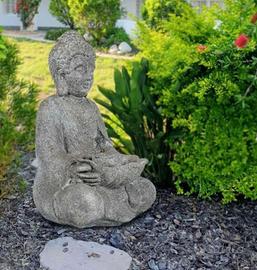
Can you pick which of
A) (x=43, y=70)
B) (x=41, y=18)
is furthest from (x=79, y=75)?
(x=41, y=18)

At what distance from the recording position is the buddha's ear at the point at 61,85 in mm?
4085

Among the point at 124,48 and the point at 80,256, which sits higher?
the point at 80,256

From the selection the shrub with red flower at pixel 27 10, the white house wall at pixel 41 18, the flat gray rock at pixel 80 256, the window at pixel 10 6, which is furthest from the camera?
the window at pixel 10 6

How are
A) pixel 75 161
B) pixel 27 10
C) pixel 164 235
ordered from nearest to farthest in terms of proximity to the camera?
pixel 75 161 → pixel 164 235 → pixel 27 10

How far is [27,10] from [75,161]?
1700 cm

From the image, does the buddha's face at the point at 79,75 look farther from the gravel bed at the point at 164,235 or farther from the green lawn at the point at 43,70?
the green lawn at the point at 43,70

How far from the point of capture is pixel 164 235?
13.9ft

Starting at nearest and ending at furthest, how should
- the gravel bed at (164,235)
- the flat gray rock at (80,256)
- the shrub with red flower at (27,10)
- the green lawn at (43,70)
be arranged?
the flat gray rock at (80,256) < the gravel bed at (164,235) < the green lawn at (43,70) < the shrub with red flower at (27,10)

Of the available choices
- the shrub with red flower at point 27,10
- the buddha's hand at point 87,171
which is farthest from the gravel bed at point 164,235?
the shrub with red flower at point 27,10

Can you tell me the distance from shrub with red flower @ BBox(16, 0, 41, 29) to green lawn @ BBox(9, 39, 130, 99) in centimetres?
579

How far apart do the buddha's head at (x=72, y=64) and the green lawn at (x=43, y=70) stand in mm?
4974

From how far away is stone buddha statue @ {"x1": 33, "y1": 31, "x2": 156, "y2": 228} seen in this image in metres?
3.96

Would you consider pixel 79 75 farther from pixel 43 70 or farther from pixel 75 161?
pixel 43 70

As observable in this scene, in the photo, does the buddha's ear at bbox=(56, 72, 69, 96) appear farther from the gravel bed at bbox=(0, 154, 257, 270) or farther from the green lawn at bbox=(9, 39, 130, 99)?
the green lawn at bbox=(9, 39, 130, 99)
